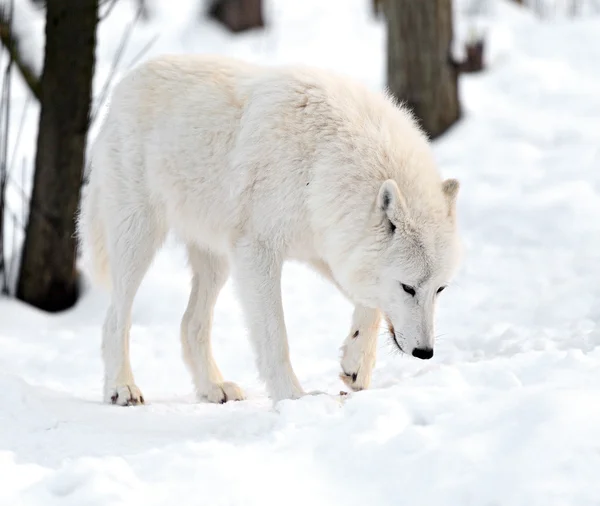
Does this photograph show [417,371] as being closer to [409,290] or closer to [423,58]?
[409,290]

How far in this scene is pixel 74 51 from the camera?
6.66 meters

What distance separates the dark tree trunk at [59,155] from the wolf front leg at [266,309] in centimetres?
277

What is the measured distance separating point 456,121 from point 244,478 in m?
6.88

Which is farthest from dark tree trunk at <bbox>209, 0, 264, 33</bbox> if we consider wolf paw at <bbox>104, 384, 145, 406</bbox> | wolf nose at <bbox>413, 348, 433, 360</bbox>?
wolf nose at <bbox>413, 348, 433, 360</bbox>

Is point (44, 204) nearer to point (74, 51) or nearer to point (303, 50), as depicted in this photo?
point (74, 51)

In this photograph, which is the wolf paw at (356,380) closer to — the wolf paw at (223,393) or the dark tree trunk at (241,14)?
the wolf paw at (223,393)

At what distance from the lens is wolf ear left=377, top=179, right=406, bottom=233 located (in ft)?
13.5

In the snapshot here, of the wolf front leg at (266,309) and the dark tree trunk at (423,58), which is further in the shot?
the dark tree trunk at (423,58)

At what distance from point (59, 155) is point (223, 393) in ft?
8.44

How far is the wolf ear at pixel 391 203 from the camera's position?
4129 millimetres

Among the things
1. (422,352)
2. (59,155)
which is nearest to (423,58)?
(59,155)

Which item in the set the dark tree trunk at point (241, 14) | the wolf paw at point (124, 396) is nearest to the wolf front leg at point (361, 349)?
the wolf paw at point (124, 396)

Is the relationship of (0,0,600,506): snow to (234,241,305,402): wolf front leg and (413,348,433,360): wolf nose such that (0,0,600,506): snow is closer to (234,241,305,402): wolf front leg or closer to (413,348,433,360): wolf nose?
(413,348,433,360): wolf nose

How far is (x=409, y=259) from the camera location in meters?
4.20
